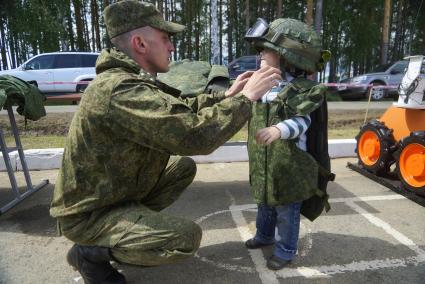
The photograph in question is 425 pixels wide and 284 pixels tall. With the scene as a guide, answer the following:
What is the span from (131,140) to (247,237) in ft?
5.17

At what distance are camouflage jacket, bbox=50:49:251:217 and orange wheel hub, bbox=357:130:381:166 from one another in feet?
9.96

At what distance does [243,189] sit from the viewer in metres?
4.34

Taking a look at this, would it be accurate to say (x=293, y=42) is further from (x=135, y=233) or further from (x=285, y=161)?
(x=135, y=233)

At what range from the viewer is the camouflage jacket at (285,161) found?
2.39 m

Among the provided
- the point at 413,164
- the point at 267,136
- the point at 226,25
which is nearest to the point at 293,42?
the point at 267,136

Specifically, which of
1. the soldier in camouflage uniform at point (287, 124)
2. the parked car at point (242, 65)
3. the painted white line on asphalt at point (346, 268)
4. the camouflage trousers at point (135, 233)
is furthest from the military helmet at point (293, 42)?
the parked car at point (242, 65)

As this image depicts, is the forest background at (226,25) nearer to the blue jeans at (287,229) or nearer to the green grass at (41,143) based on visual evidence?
the green grass at (41,143)

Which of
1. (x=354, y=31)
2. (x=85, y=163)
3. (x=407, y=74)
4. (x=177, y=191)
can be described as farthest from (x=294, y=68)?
(x=354, y=31)

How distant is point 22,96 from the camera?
362 cm

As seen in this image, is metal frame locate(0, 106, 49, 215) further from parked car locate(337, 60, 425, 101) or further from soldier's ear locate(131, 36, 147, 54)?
parked car locate(337, 60, 425, 101)

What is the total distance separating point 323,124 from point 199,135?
3.57 feet

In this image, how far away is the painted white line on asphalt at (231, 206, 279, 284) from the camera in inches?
99.0

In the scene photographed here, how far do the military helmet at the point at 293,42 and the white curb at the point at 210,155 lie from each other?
8.53 ft

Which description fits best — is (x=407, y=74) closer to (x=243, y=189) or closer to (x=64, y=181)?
(x=243, y=189)
